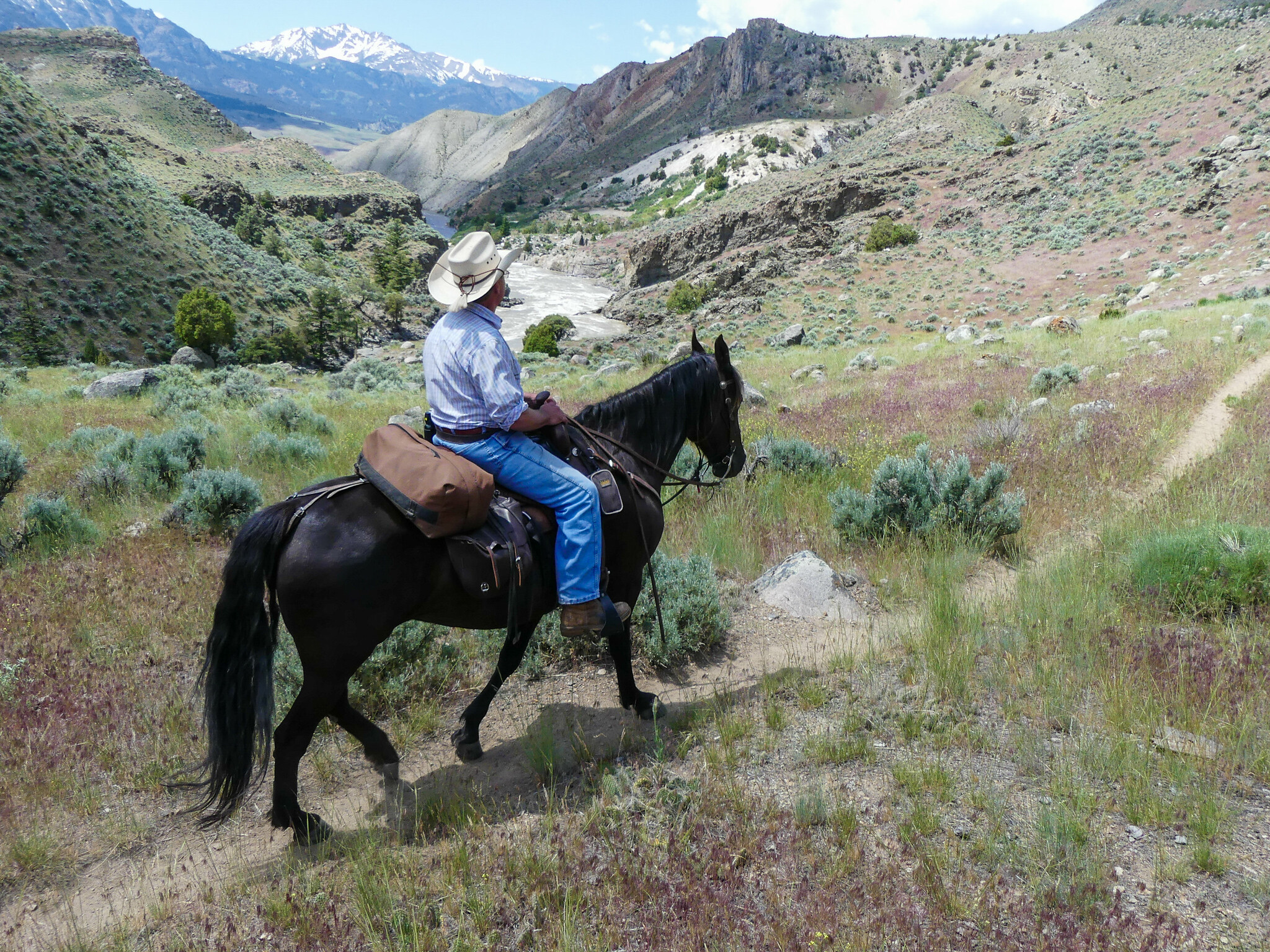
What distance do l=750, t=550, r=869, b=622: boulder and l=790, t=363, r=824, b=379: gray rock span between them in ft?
45.0

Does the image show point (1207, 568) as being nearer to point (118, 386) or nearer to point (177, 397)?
point (177, 397)

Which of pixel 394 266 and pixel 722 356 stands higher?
pixel 394 266

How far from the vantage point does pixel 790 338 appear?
31.8 m

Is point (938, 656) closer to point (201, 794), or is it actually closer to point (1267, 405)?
point (201, 794)

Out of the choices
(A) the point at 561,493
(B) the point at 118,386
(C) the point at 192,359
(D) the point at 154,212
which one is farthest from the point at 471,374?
(D) the point at 154,212

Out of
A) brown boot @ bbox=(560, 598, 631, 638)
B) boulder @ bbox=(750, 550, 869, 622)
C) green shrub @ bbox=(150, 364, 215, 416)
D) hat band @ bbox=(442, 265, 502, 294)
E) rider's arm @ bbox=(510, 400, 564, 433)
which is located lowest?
boulder @ bbox=(750, 550, 869, 622)

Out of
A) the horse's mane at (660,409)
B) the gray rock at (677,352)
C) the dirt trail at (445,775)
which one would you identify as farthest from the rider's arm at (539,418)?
the gray rock at (677,352)

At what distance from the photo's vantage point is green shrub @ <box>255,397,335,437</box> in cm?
1208

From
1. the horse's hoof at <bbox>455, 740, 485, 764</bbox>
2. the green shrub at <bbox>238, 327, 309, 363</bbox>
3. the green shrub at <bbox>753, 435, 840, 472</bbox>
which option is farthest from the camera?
the green shrub at <bbox>238, 327, 309, 363</bbox>

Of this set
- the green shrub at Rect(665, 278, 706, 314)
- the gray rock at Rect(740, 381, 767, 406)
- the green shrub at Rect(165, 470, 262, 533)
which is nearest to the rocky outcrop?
the green shrub at Rect(665, 278, 706, 314)

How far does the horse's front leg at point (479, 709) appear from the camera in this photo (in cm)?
424

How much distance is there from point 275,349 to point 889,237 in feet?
132

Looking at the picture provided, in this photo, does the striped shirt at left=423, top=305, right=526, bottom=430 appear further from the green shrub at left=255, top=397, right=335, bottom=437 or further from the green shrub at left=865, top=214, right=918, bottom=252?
the green shrub at left=865, top=214, right=918, bottom=252

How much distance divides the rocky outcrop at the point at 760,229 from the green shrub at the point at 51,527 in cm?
5061
